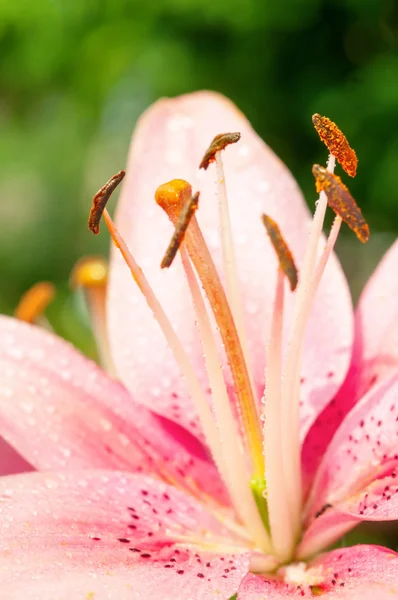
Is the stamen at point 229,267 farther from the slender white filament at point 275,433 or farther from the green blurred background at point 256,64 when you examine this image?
the green blurred background at point 256,64

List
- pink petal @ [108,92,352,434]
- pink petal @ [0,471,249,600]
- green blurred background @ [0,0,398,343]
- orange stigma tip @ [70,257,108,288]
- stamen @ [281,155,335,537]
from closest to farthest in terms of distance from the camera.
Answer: pink petal @ [0,471,249,600]
stamen @ [281,155,335,537]
pink petal @ [108,92,352,434]
orange stigma tip @ [70,257,108,288]
green blurred background @ [0,0,398,343]

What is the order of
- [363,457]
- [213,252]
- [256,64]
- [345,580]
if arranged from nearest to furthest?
1. [345,580]
2. [363,457]
3. [213,252]
4. [256,64]

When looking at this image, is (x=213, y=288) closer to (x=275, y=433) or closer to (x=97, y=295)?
(x=275, y=433)

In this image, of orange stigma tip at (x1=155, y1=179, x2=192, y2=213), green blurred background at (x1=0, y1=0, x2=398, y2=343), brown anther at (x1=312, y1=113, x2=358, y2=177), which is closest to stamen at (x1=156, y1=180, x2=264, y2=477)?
orange stigma tip at (x1=155, y1=179, x2=192, y2=213)

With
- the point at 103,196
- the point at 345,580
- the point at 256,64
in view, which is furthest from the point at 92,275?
the point at 256,64

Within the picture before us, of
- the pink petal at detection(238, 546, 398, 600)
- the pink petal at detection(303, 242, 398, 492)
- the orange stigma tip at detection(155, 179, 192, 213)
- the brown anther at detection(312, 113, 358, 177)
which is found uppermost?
the brown anther at detection(312, 113, 358, 177)

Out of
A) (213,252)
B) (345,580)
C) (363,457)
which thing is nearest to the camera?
(345,580)

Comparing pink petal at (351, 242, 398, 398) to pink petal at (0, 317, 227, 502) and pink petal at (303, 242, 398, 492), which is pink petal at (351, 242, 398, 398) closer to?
pink petal at (303, 242, 398, 492)
